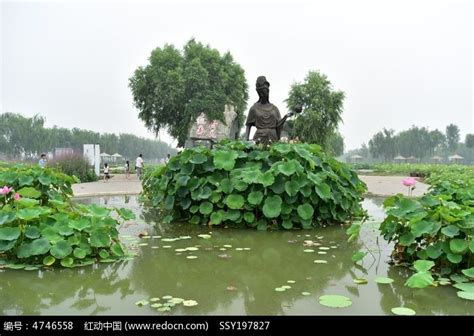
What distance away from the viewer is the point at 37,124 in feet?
185

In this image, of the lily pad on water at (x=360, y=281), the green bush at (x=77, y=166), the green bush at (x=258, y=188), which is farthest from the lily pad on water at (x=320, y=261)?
the green bush at (x=77, y=166)

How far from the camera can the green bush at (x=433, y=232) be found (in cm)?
288

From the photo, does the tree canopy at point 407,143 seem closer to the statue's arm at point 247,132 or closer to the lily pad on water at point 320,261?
the statue's arm at point 247,132

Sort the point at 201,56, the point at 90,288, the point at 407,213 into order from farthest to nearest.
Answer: the point at 201,56, the point at 407,213, the point at 90,288

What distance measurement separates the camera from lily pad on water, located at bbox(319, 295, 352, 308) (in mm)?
2438

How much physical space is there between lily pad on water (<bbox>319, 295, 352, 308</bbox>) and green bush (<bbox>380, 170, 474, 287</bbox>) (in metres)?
0.45

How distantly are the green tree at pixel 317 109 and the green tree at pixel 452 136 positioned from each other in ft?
191

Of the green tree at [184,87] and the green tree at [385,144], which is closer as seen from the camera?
the green tree at [184,87]

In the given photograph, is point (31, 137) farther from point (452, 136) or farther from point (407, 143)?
point (452, 136)

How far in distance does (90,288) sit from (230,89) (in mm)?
26001

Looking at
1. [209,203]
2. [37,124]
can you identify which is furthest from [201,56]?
[37,124]

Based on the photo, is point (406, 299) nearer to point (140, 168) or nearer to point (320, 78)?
point (140, 168)

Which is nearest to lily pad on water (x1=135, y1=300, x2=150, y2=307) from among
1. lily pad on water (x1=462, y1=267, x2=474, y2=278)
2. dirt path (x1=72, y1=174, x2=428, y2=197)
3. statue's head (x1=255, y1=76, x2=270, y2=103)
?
lily pad on water (x1=462, y1=267, x2=474, y2=278)

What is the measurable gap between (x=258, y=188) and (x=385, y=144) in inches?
2738
